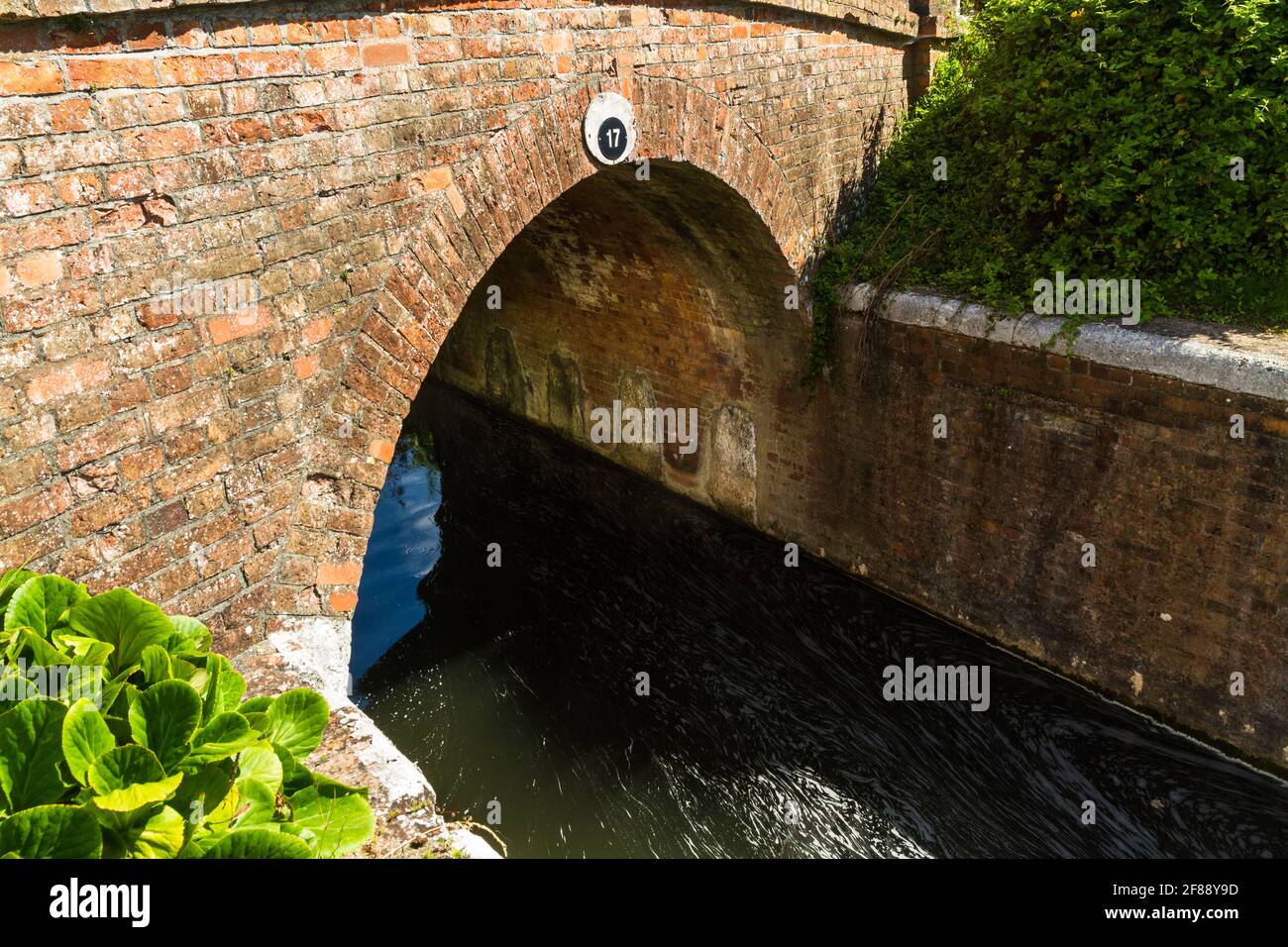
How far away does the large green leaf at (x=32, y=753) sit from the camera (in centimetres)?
172

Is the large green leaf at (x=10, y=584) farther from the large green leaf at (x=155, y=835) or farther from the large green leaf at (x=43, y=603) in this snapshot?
the large green leaf at (x=155, y=835)

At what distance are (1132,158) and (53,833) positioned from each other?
6.53 metres

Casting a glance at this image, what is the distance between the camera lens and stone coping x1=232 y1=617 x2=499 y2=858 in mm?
2514

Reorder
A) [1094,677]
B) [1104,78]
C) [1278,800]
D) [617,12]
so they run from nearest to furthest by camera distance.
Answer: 1. [617,12]
2. [1278,800]
3. [1104,78]
4. [1094,677]

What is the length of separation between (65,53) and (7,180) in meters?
0.46

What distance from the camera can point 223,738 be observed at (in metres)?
1.99

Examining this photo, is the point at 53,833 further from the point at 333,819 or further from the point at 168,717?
the point at 333,819

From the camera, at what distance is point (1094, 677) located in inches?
255

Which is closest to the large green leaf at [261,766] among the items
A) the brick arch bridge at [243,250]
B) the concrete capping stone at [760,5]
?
the brick arch bridge at [243,250]

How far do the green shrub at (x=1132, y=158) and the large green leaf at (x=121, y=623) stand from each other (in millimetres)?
5700

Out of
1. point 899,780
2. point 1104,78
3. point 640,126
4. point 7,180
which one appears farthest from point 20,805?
point 1104,78

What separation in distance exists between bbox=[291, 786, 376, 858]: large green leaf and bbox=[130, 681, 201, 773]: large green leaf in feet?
1.07
